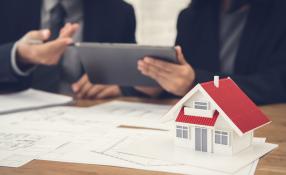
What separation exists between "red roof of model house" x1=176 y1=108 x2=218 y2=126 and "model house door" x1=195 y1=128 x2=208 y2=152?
0.01 m

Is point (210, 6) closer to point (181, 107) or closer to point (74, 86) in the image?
point (74, 86)

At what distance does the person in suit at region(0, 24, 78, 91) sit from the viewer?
1116mm

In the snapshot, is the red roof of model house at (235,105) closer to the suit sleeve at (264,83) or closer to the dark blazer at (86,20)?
the suit sleeve at (264,83)

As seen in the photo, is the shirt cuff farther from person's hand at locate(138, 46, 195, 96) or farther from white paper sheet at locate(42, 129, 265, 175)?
white paper sheet at locate(42, 129, 265, 175)

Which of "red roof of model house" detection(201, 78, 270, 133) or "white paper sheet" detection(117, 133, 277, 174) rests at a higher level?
"red roof of model house" detection(201, 78, 270, 133)

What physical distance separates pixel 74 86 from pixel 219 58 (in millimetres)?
513

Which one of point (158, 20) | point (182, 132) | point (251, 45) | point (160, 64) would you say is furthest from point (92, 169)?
point (158, 20)

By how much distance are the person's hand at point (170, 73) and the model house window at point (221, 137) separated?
1.29ft

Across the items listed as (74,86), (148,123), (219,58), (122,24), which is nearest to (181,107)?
(148,123)

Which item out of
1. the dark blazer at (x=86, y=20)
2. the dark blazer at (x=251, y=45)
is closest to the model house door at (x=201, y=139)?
the dark blazer at (x=251, y=45)

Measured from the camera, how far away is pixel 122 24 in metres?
1.60

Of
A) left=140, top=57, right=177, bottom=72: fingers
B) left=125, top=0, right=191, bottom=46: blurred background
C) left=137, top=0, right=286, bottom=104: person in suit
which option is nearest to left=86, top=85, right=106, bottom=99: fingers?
left=137, top=0, right=286, bottom=104: person in suit

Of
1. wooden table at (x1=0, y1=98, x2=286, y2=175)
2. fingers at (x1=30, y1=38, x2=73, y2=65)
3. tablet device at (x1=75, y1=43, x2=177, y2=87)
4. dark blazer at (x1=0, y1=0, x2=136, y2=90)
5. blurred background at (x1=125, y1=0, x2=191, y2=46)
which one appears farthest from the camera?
blurred background at (x1=125, y1=0, x2=191, y2=46)

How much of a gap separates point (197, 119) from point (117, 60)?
47cm
